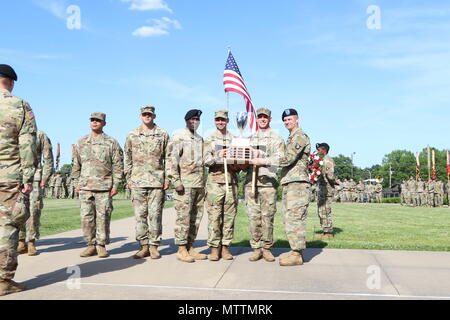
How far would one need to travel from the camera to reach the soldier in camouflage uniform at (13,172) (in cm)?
457

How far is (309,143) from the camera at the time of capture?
6.43 m

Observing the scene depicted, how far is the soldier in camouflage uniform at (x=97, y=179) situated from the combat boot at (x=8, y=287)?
222 centimetres

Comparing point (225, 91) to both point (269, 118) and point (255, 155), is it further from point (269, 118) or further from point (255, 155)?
point (255, 155)

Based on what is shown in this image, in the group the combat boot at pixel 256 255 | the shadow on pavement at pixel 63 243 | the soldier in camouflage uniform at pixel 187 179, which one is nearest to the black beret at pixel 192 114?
the soldier in camouflage uniform at pixel 187 179

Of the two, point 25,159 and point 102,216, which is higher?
point 25,159

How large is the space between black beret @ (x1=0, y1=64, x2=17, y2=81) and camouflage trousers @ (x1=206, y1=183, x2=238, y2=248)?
326 centimetres

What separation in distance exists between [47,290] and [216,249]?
2697 millimetres

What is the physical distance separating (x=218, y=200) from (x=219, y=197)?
0.05 m

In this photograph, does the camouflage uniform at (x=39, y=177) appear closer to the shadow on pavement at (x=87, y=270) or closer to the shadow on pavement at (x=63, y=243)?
the shadow on pavement at (x=63, y=243)

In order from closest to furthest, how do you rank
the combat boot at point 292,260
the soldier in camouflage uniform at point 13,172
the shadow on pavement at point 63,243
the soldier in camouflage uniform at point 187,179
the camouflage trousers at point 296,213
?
1. the soldier in camouflage uniform at point 13,172
2. the combat boot at point 292,260
3. the camouflage trousers at point 296,213
4. the soldier in camouflage uniform at point 187,179
5. the shadow on pavement at point 63,243

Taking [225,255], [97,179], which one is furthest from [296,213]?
[97,179]

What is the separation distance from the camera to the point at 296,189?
Answer: 6.38 metres

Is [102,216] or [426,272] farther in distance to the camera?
[102,216]
